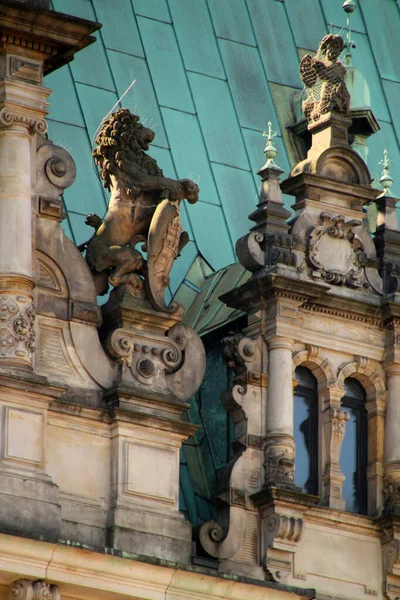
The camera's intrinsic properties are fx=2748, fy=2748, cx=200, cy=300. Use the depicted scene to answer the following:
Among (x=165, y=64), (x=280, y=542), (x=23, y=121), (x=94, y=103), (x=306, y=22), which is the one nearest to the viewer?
(x=23, y=121)

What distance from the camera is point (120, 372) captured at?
3072 centimetres

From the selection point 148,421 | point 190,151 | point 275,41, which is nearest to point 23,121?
point 148,421

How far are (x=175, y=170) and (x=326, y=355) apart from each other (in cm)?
482

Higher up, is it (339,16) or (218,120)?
(339,16)

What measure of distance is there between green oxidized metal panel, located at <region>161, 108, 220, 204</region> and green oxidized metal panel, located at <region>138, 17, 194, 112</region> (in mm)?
215

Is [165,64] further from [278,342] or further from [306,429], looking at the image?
[306,429]

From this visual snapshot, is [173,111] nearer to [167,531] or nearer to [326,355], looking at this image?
[326,355]

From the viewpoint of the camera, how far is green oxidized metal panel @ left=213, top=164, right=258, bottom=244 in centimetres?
3634

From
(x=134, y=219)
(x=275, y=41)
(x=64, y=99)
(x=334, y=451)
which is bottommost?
(x=334, y=451)

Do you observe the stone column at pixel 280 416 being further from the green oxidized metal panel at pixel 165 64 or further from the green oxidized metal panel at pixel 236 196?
the green oxidized metal panel at pixel 165 64

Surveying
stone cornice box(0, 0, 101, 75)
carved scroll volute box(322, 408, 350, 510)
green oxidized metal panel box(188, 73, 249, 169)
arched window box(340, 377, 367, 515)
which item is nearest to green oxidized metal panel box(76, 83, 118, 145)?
green oxidized metal panel box(188, 73, 249, 169)

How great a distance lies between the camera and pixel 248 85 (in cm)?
3844

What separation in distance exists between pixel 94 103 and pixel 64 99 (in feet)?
1.51

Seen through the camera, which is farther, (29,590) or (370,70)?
(370,70)
